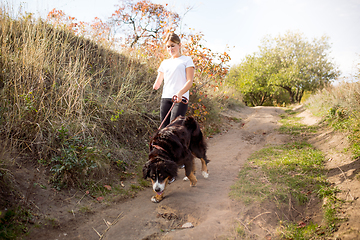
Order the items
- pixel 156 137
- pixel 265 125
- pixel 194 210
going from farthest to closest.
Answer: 1. pixel 265 125
2. pixel 156 137
3. pixel 194 210

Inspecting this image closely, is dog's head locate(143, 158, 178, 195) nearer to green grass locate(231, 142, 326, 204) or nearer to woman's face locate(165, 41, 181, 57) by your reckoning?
green grass locate(231, 142, 326, 204)

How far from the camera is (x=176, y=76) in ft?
10.7

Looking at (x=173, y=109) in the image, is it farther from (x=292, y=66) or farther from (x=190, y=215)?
(x=292, y=66)

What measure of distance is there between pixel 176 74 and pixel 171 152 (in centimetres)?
121

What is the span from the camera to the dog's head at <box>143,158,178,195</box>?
2.74 metres

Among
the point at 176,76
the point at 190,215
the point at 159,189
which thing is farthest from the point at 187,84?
the point at 190,215

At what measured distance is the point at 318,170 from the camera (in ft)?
11.7

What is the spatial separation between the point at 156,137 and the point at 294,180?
2276mm

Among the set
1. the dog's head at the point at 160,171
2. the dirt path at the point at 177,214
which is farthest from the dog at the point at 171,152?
the dirt path at the point at 177,214

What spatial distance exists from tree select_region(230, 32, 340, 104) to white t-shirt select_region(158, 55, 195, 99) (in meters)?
19.5

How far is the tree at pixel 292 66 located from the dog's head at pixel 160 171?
20.3 m

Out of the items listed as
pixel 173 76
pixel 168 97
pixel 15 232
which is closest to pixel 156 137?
pixel 168 97

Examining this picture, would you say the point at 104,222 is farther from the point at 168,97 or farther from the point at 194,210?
the point at 168,97

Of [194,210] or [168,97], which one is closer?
[194,210]
